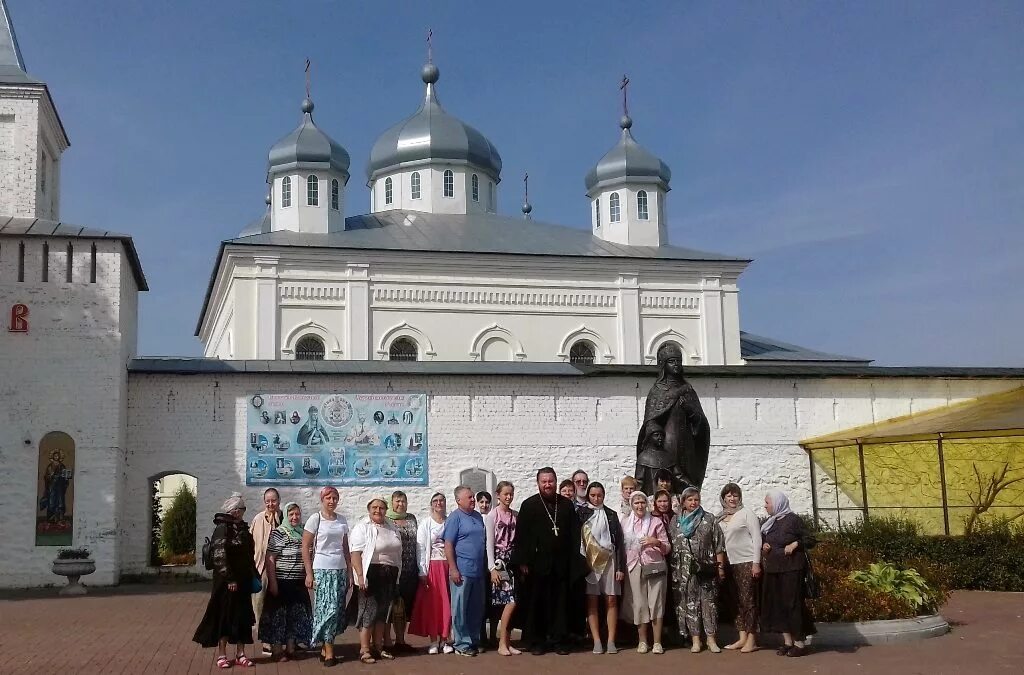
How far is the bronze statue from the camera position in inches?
425

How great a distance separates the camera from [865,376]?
22047 mm

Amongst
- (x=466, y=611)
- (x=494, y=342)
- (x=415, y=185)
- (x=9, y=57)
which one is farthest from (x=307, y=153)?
(x=466, y=611)

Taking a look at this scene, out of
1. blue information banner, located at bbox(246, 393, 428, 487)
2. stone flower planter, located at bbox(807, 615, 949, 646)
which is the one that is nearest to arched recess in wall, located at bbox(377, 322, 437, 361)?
blue information banner, located at bbox(246, 393, 428, 487)

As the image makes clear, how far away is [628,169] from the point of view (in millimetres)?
32562

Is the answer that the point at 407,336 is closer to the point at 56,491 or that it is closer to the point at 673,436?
the point at 56,491

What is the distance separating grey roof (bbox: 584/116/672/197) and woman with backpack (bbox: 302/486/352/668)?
2454 cm

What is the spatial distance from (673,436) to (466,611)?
281 centimetres

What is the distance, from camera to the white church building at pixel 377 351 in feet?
58.2

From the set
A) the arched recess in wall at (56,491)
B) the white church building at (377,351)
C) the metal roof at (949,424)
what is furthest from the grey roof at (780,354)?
the arched recess in wall at (56,491)

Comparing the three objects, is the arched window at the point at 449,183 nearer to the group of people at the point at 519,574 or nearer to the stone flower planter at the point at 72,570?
the stone flower planter at the point at 72,570

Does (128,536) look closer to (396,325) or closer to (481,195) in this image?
(396,325)

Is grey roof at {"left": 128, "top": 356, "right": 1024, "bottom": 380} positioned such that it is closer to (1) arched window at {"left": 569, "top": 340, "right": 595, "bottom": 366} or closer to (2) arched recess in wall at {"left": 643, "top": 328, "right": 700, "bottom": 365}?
(2) arched recess in wall at {"left": 643, "top": 328, "right": 700, "bottom": 365}

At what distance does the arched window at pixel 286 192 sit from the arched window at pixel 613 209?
9.18 m

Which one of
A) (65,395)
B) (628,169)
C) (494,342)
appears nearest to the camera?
(65,395)
